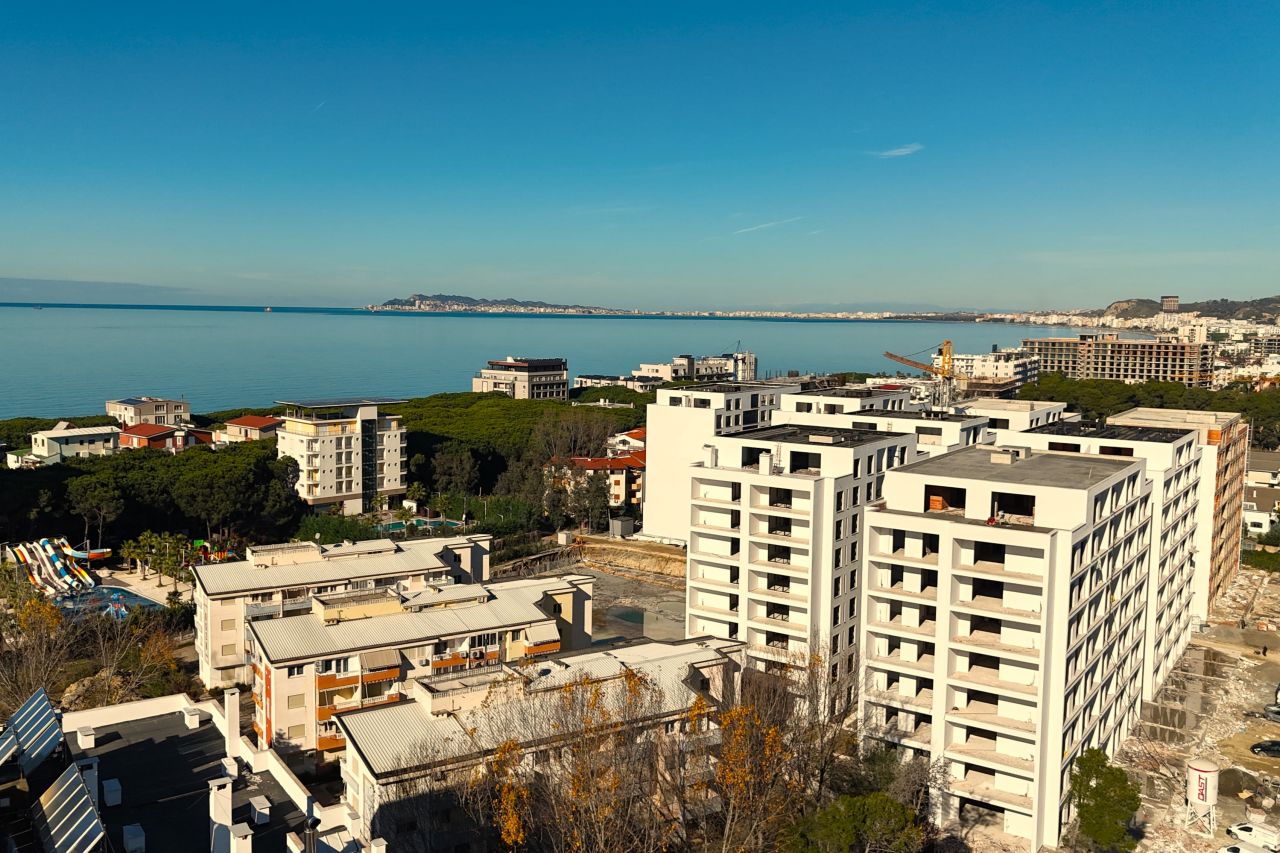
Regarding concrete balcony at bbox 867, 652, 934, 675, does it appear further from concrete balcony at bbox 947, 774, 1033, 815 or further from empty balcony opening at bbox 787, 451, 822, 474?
empty balcony opening at bbox 787, 451, 822, 474

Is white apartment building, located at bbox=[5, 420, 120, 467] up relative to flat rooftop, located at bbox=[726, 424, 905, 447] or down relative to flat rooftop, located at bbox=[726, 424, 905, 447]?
down

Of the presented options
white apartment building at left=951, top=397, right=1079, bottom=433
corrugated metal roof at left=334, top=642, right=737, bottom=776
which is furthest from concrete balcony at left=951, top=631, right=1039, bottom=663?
white apartment building at left=951, top=397, right=1079, bottom=433

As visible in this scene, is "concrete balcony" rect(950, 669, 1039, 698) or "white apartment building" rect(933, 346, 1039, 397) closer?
"concrete balcony" rect(950, 669, 1039, 698)

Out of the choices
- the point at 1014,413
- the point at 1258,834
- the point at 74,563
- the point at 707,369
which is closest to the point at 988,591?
the point at 1258,834

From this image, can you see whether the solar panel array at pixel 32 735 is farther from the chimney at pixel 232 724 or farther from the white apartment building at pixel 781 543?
the white apartment building at pixel 781 543

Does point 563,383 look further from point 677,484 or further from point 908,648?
point 908,648

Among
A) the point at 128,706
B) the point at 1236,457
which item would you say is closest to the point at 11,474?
the point at 128,706
